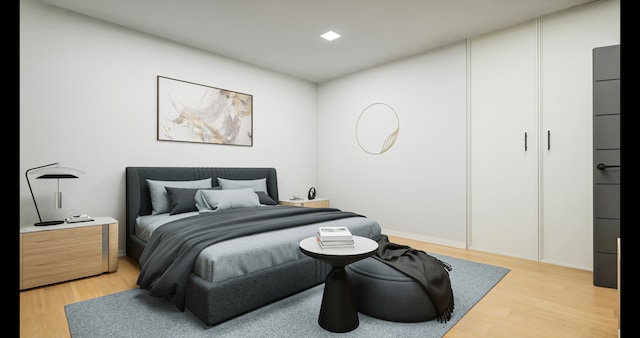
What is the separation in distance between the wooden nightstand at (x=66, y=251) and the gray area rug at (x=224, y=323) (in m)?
0.62

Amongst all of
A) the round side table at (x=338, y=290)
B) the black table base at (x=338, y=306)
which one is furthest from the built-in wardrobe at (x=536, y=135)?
the black table base at (x=338, y=306)

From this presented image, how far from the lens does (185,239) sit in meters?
2.38

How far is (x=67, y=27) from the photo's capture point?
3279 mm

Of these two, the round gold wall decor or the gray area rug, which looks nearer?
the gray area rug

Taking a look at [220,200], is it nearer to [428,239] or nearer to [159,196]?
[159,196]

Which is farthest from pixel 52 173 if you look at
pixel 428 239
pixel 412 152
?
pixel 428 239

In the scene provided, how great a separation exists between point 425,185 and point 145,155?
11.6 feet

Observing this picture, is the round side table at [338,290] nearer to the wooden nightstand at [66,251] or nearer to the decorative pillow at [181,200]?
the decorative pillow at [181,200]

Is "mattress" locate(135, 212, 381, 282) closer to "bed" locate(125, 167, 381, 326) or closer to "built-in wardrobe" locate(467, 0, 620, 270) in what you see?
"bed" locate(125, 167, 381, 326)

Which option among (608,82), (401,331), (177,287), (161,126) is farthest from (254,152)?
(608,82)

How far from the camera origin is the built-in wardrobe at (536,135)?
3.16 metres

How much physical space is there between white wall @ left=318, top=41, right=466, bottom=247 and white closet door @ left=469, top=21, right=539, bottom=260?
168 millimetres

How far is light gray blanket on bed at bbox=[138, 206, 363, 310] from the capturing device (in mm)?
2191

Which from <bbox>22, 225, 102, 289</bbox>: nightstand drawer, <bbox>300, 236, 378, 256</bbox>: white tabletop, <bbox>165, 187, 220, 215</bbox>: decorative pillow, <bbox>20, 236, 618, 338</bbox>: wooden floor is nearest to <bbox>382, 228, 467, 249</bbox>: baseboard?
<bbox>20, 236, 618, 338</bbox>: wooden floor
